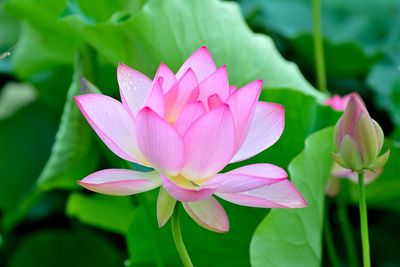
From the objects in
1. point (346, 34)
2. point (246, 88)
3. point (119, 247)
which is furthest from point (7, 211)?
point (246, 88)

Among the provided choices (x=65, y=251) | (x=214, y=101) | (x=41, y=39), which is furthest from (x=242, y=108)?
(x=65, y=251)

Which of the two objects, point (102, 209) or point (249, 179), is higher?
point (249, 179)

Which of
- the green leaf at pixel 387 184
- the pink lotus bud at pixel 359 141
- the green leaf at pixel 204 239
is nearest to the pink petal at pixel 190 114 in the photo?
the pink lotus bud at pixel 359 141

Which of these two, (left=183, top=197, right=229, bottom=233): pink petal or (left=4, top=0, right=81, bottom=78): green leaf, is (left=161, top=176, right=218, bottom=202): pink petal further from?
(left=4, top=0, right=81, bottom=78): green leaf

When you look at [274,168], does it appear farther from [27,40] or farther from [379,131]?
[27,40]

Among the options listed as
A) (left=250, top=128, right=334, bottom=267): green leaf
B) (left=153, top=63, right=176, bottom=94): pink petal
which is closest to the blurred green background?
(left=250, top=128, right=334, bottom=267): green leaf

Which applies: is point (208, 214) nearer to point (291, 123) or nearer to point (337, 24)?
point (291, 123)

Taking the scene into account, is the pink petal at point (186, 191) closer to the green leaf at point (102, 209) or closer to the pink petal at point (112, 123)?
the pink petal at point (112, 123)
